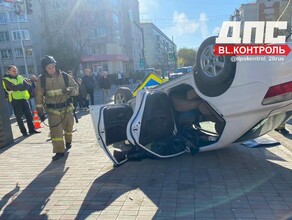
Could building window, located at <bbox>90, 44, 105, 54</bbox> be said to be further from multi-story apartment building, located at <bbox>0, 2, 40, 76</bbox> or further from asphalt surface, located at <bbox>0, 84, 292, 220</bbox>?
asphalt surface, located at <bbox>0, 84, 292, 220</bbox>

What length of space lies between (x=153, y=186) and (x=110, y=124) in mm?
1314

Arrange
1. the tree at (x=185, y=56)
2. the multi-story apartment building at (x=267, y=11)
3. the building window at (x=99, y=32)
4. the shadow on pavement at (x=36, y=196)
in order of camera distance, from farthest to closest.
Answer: the tree at (x=185, y=56) → the building window at (x=99, y=32) → the multi-story apartment building at (x=267, y=11) → the shadow on pavement at (x=36, y=196)

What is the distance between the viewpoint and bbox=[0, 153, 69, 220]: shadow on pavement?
124 inches

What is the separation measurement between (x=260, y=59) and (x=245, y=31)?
2022mm

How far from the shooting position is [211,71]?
3.71m

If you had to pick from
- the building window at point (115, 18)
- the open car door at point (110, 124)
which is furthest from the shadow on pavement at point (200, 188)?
the building window at point (115, 18)

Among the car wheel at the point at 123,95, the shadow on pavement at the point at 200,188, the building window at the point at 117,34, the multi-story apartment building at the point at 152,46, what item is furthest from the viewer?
the multi-story apartment building at the point at 152,46

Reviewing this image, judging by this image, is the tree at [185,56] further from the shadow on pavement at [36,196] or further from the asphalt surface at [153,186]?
the shadow on pavement at [36,196]

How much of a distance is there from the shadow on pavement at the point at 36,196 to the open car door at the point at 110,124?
0.86 m

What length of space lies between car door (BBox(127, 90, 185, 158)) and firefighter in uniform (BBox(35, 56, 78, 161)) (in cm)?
170

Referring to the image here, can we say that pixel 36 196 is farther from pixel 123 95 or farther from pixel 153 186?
pixel 123 95

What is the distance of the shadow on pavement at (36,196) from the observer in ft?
10.3

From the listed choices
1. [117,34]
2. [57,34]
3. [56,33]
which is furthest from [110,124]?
[117,34]

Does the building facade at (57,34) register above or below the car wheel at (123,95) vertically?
above
